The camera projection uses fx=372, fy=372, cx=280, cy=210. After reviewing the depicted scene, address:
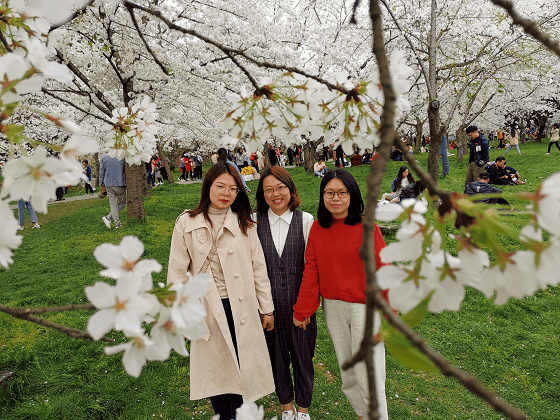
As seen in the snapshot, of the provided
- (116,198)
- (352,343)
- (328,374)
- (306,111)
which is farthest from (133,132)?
(116,198)

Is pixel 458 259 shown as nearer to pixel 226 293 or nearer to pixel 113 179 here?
pixel 226 293

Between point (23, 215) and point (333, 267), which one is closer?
point (333, 267)

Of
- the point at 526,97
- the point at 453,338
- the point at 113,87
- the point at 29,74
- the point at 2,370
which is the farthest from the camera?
the point at 526,97

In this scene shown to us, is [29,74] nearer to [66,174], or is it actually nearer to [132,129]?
[66,174]

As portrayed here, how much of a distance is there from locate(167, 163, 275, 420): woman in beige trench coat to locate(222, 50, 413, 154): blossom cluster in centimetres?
134

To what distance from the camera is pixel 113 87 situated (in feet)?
28.2

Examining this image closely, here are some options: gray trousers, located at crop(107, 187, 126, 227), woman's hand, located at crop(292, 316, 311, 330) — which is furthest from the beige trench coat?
gray trousers, located at crop(107, 187, 126, 227)

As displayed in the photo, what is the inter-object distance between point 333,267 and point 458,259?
1797 mm

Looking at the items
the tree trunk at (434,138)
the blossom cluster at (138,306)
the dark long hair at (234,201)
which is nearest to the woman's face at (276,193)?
the dark long hair at (234,201)

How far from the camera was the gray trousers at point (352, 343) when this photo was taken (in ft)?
7.43

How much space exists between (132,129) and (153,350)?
0.97 m

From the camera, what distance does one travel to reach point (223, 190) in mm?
2439

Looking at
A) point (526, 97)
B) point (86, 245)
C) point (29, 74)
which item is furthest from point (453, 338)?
point (526, 97)

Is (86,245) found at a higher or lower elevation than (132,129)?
lower
